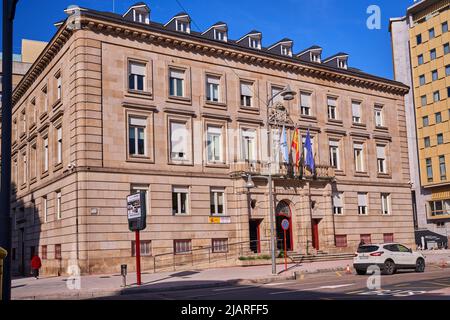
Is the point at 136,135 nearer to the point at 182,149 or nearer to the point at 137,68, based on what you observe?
the point at 182,149

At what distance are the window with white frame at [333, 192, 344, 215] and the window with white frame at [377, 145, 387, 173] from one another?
19.4 feet

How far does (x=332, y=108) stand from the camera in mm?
43656

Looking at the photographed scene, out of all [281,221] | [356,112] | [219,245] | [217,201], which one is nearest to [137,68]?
[217,201]

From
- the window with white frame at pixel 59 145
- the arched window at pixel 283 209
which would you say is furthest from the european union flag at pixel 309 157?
the window with white frame at pixel 59 145

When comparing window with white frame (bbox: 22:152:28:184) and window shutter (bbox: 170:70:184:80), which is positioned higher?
window shutter (bbox: 170:70:184:80)

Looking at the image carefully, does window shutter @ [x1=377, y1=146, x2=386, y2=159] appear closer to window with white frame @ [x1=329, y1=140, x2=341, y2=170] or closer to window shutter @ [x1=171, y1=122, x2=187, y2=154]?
window with white frame @ [x1=329, y1=140, x2=341, y2=170]

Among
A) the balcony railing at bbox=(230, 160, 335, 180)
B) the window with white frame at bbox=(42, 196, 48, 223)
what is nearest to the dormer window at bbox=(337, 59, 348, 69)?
the balcony railing at bbox=(230, 160, 335, 180)

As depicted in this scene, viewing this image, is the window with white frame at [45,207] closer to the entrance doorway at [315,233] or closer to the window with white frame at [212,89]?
the window with white frame at [212,89]

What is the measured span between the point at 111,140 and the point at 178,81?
6.63m

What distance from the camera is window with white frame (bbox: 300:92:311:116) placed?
136 ft

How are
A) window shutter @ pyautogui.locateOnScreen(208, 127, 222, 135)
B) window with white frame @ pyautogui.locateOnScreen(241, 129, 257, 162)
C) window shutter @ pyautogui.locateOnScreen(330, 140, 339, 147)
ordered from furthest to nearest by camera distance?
window shutter @ pyautogui.locateOnScreen(330, 140, 339, 147), window with white frame @ pyautogui.locateOnScreen(241, 129, 257, 162), window shutter @ pyautogui.locateOnScreen(208, 127, 222, 135)

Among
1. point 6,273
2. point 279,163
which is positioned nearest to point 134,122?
point 279,163
